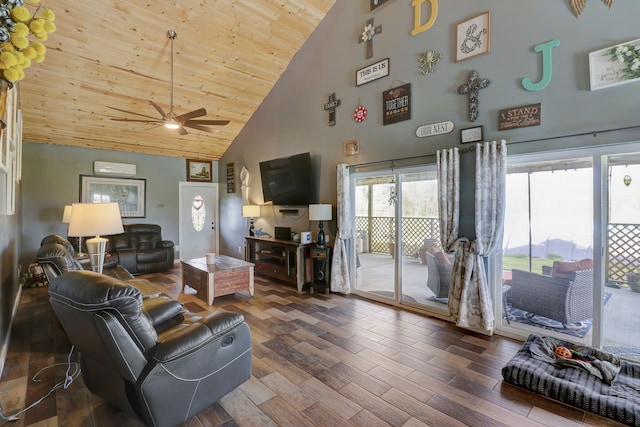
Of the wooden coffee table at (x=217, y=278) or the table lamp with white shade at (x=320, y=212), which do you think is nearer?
the wooden coffee table at (x=217, y=278)

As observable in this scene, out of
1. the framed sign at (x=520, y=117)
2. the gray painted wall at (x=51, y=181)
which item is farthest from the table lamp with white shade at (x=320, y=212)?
the gray painted wall at (x=51, y=181)

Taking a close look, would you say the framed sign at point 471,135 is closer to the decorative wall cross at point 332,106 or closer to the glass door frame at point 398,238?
the glass door frame at point 398,238

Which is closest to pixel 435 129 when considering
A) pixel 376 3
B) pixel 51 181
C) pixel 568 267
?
pixel 568 267

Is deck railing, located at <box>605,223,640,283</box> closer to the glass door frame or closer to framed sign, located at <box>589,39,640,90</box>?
framed sign, located at <box>589,39,640,90</box>

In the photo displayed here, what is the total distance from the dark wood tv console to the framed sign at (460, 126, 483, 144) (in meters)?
2.63

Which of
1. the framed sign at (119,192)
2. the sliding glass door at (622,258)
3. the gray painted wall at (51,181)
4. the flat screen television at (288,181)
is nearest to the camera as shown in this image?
the sliding glass door at (622,258)

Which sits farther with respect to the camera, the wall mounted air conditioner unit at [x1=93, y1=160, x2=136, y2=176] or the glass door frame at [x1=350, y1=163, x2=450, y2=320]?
the wall mounted air conditioner unit at [x1=93, y1=160, x2=136, y2=176]

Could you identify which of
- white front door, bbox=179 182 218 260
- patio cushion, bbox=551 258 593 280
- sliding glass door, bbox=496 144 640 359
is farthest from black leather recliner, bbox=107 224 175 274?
patio cushion, bbox=551 258 593 280

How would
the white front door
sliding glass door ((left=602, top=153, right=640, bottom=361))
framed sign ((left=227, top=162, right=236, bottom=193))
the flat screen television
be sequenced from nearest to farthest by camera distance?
1. sliding glass door ((left=602, top=153, right=640, bottom=361))
2. the flat screen television
3. framed sign ((left=227, top=162, right=236, bottom=193))
4. the white front door

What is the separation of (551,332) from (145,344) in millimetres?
3438

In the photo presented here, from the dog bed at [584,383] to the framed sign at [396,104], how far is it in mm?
2813

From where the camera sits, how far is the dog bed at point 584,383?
1.88 m

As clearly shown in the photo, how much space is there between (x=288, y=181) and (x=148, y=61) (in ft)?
9.08

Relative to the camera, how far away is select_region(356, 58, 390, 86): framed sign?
12.9 feet
